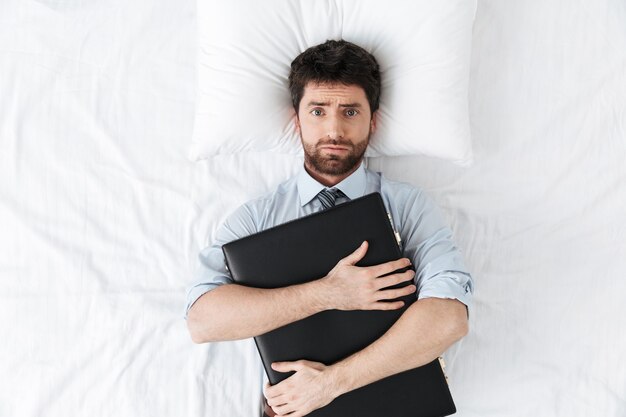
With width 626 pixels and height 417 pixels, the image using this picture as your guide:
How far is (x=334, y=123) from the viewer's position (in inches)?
67.3

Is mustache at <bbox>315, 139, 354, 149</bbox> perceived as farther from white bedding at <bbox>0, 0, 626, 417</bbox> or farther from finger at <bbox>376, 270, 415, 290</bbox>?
finger at <bbox>376, 270, 415, 290</bbox>

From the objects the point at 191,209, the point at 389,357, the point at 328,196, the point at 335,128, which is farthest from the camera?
the point at 191,209

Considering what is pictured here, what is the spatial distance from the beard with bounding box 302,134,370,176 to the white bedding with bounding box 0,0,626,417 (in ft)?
0.63

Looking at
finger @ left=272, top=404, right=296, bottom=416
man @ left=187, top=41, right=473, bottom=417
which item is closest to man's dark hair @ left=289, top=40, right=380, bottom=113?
man @ left=187, top=41, right=473, bottom=417

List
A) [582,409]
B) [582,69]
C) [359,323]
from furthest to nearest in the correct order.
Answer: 1. [582,69]
2. [582,409]
3. [359,323]

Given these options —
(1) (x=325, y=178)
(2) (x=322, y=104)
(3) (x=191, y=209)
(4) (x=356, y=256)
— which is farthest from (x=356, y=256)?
(3) (x=191, y=209)

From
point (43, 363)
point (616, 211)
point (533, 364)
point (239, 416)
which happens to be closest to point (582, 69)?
point (616, 211)

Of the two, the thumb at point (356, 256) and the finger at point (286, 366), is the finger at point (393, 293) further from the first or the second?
the finger at point (286, 366)

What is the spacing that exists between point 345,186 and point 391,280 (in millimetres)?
362

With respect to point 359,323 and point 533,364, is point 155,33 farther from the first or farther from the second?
point 533,364

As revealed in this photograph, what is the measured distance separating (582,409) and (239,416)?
99cm

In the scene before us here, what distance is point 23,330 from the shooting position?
6.07 feet

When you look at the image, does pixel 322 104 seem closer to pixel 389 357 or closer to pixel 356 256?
pixel 356 256

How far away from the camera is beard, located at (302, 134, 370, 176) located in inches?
68.1
